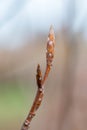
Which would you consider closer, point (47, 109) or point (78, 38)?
point (78, 38)

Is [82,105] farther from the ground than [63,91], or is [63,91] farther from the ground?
[63,91]

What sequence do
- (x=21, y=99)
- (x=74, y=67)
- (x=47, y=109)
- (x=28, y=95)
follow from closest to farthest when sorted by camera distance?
(x=74, y=67) < (x=47, y=109) < (x=28, y=95) < (x=21, y=99)

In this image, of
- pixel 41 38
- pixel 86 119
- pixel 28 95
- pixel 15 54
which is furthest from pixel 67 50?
pixel 28 95

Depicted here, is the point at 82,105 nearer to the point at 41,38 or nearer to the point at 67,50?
the point at 41,38

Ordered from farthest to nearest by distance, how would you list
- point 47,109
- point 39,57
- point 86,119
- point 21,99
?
1. point 21,99
2. point 39,57
3. point 47,109
4. point 86,119

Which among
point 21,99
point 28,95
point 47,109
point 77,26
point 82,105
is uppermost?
point 77,26

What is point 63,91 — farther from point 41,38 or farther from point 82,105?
point 41,38

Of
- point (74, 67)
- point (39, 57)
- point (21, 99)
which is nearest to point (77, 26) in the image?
point (74, 67)

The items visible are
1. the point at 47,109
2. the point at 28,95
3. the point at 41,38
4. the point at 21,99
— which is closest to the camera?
the point at 41,38

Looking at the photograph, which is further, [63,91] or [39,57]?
[39,57]
